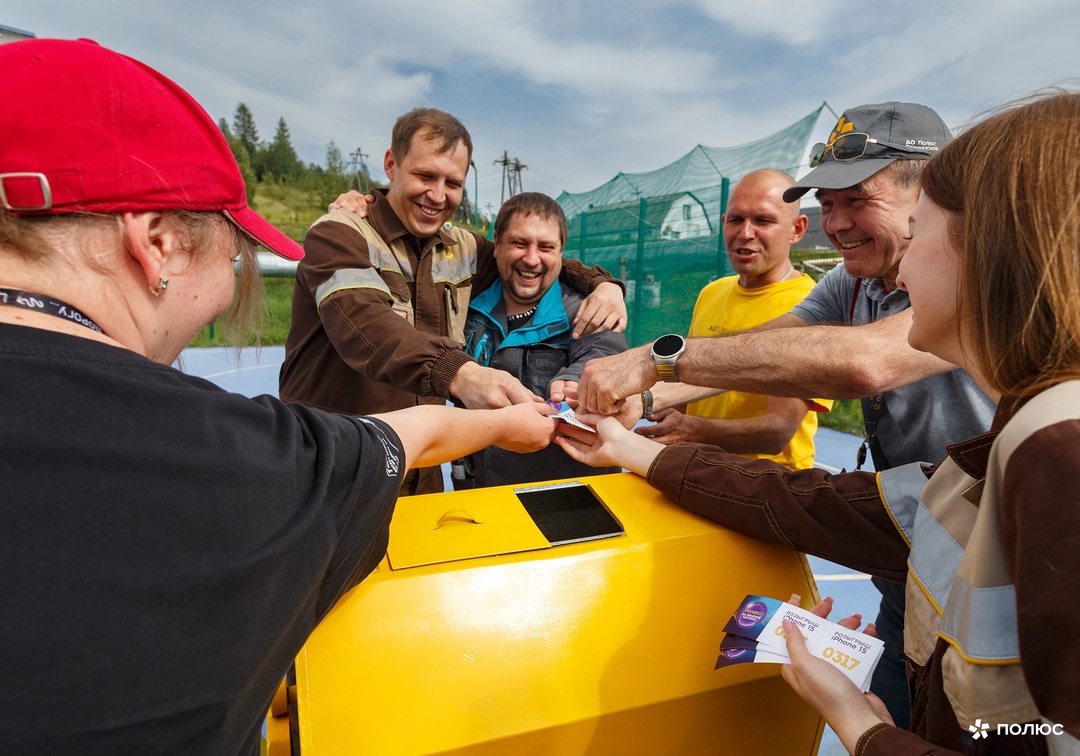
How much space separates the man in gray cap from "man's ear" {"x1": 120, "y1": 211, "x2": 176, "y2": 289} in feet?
4.68

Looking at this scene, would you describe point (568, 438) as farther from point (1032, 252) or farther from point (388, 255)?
point (1032, 252)

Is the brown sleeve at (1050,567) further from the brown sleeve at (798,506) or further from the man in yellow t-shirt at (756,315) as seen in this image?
the man in yellow t-shirt at (756,315)

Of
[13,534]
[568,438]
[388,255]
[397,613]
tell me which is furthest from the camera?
[388,255]

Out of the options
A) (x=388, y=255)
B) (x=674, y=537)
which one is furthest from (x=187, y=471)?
(x=388, y=255)

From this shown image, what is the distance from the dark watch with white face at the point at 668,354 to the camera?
2.02 meters

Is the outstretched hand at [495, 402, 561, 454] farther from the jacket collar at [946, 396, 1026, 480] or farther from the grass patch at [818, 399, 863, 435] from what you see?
the grass patch at [818, 399, 863, 435]

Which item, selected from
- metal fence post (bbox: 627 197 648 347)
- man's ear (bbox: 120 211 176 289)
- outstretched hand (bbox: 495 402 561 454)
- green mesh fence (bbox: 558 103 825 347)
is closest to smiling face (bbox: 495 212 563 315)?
outstretched hand (bbox: 495 402 561 454)

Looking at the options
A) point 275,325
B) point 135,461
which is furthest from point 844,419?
point 275,325

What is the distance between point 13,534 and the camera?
62cm

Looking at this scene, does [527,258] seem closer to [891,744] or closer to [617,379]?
[617,379]

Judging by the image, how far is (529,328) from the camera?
2.80 metres

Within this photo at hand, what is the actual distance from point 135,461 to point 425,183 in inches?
82.0

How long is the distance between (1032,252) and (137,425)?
1.18 m

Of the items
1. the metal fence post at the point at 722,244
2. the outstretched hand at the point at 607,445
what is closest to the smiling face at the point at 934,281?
the outstretched hand at the point at 607,445
